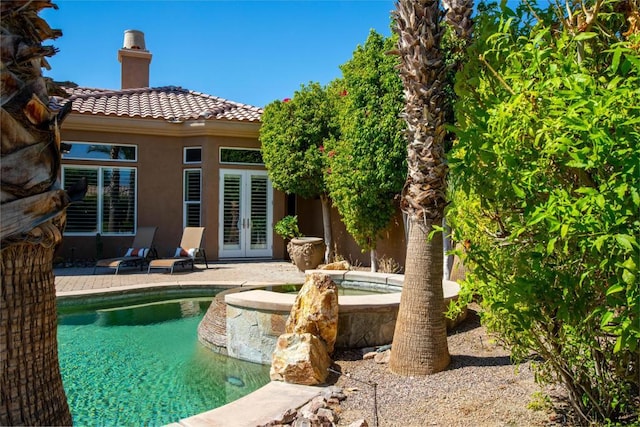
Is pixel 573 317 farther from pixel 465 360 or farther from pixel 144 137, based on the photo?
pixel 144 137

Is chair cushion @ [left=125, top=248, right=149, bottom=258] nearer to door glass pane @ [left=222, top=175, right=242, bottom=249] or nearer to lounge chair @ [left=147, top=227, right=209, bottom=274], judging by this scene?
lounge chair @ [left=147, top=227, right=209, bottom=274]

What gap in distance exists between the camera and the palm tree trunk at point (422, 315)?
5.41 meters

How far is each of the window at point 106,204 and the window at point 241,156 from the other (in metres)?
2.93

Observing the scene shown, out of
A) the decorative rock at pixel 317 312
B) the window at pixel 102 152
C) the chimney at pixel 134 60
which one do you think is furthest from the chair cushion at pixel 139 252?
the decorative rock at pixel 317 312

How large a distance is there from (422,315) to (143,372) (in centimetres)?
352

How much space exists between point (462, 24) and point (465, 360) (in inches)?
251

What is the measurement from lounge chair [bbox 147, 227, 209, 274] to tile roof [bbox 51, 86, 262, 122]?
3681 millimetres

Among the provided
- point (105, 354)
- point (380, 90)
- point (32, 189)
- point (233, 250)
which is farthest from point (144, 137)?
point (32, 189)

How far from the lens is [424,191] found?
5.53 metres

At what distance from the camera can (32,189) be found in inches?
98.2

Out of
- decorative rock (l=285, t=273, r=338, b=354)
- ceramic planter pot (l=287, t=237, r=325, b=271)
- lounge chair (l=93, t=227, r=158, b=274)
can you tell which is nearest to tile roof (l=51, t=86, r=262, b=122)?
lounge chair (l=93, t=227, r=158, b=274)

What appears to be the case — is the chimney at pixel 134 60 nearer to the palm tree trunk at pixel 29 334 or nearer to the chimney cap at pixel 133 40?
the chimney cap at pixel 133 40

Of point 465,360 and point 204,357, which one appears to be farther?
point 204,357

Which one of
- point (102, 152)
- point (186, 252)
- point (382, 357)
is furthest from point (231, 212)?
point (382, 357)
